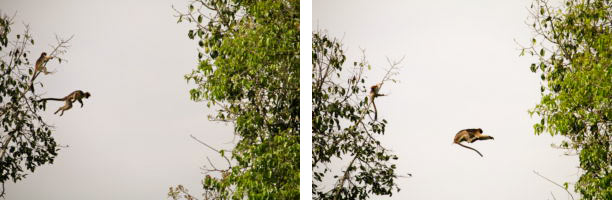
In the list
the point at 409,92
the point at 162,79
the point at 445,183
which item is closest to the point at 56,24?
the point at 162,79

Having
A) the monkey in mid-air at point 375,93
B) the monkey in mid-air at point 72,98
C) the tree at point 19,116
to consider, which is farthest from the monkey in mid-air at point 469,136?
the tree at point 19,116

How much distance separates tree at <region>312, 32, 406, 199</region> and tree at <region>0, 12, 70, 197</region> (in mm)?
1268

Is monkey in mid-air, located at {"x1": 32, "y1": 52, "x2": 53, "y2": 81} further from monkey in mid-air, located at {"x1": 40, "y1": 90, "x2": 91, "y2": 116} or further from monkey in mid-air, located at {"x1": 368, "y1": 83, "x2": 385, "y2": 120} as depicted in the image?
monkey in mid-air, located at {"x1": 368, "y1": 83, "x2": 385, "y2": 120}

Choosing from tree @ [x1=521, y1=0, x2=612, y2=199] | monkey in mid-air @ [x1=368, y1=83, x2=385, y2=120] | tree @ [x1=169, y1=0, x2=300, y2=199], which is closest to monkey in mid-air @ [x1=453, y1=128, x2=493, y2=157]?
tree @ [x1=521, y1=0, x2=612, y2=199]

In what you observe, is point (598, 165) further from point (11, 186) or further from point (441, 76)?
point (11, 186)

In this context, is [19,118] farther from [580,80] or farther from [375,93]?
[580,80]

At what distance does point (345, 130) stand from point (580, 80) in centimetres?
110

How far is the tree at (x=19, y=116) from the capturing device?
250 centimetres

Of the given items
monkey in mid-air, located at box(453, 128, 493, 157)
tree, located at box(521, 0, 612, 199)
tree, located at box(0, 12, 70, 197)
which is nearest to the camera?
tree, located at box(521, 0, 612, 199)

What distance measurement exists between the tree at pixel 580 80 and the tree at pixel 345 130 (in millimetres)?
681

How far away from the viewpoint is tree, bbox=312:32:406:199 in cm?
289

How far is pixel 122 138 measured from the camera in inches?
105

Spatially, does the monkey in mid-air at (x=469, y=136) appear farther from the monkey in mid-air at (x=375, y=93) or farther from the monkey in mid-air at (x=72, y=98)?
the monkey in mid-air at (x=72, y=98)

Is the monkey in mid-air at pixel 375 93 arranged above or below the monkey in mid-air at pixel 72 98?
above
